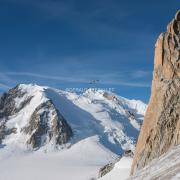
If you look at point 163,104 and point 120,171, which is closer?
point 163,104

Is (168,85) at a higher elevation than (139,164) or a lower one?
higher

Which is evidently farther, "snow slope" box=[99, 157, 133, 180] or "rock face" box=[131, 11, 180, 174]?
"snow slope" box=[99, 157, 133, 180]

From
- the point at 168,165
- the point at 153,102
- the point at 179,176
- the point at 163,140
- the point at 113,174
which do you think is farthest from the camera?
the point at 113,174

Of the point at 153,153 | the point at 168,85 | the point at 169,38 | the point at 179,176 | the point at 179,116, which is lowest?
the point at 179,176

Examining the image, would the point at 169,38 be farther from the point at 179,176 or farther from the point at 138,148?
the point at 179,176

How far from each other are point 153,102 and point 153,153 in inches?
238

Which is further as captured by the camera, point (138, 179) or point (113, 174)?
point (113, 174)

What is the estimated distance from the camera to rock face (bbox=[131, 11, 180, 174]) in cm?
4712

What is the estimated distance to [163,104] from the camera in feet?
160

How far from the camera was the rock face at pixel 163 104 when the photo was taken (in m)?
47.1

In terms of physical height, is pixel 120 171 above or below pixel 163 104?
below

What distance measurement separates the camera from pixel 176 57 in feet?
164

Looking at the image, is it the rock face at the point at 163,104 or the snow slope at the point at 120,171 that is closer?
the rock face at the point at 163,104

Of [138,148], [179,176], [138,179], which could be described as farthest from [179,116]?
[179,176]
